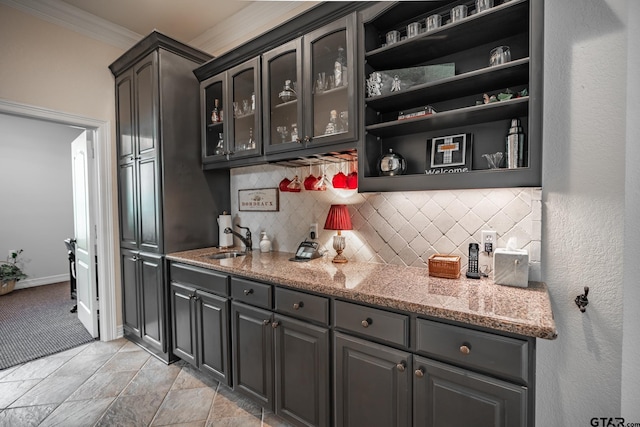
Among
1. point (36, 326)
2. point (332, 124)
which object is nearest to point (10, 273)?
point (36, 326)

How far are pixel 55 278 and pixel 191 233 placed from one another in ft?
14.1

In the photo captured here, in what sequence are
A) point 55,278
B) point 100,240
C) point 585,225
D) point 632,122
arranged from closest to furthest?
point 632,122 → point 585,225 → point 100,240 → point 55,278

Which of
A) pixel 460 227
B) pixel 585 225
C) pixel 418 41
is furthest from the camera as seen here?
pixel 460 227

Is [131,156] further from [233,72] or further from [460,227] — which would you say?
[460,227]

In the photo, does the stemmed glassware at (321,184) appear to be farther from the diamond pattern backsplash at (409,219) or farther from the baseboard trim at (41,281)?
the baseboard trim at (41,281)

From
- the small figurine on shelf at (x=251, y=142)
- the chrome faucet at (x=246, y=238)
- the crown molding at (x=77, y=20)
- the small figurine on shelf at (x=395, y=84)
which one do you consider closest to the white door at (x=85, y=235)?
the crown molding at (x=77, y=20)

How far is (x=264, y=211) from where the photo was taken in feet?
8.71

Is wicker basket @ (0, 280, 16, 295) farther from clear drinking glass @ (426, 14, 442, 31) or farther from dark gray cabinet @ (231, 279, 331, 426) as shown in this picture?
clear drinking glass @ (426, 14, 442, 31)

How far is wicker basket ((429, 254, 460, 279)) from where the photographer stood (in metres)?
1.53

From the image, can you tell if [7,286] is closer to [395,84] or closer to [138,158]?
[138,158]

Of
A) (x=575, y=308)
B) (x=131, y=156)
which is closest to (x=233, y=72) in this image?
(x=131, y=156)

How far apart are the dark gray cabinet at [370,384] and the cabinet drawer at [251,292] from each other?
1.61 ft

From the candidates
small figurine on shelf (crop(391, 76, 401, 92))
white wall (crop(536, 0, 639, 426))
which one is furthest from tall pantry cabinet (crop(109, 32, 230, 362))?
white wall (crop(536, 0, 639, 426))

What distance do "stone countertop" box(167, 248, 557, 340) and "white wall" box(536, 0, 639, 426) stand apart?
21 centimetres
